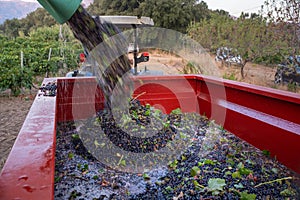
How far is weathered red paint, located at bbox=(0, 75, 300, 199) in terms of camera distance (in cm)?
67

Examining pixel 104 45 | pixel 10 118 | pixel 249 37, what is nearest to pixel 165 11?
pixel 249 37

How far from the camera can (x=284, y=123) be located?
161cm

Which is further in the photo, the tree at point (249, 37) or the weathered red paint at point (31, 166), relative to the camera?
the tree at point (249, 37)

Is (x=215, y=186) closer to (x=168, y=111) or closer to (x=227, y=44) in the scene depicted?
(x=168, y=111)

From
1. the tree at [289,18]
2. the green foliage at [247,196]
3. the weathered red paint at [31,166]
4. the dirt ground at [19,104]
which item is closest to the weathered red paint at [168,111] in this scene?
the weathered red paint at [31,166]

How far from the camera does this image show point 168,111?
2.59m

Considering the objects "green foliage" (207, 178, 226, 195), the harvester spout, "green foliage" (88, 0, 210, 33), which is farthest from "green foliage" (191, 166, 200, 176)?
"green foliage" (88, 0, 210, 33)

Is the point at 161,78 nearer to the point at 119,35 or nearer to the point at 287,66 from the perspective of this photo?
the point at 119,35

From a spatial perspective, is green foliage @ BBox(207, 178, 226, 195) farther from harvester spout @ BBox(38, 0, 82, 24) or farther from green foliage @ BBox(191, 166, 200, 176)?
harvester spout @ BBox(38, 0, 82, 24)

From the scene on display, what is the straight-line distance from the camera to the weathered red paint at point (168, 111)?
67 cm

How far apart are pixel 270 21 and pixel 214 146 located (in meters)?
5.39

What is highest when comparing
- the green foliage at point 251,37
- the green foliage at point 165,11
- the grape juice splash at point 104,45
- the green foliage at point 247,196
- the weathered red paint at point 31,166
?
the green foliage at point 165,11

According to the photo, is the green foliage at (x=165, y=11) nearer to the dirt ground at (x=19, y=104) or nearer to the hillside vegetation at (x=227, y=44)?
the hillside vegetation at (x=227, y=44)

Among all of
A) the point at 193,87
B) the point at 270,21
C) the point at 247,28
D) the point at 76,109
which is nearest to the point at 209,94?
the point at 193,87
